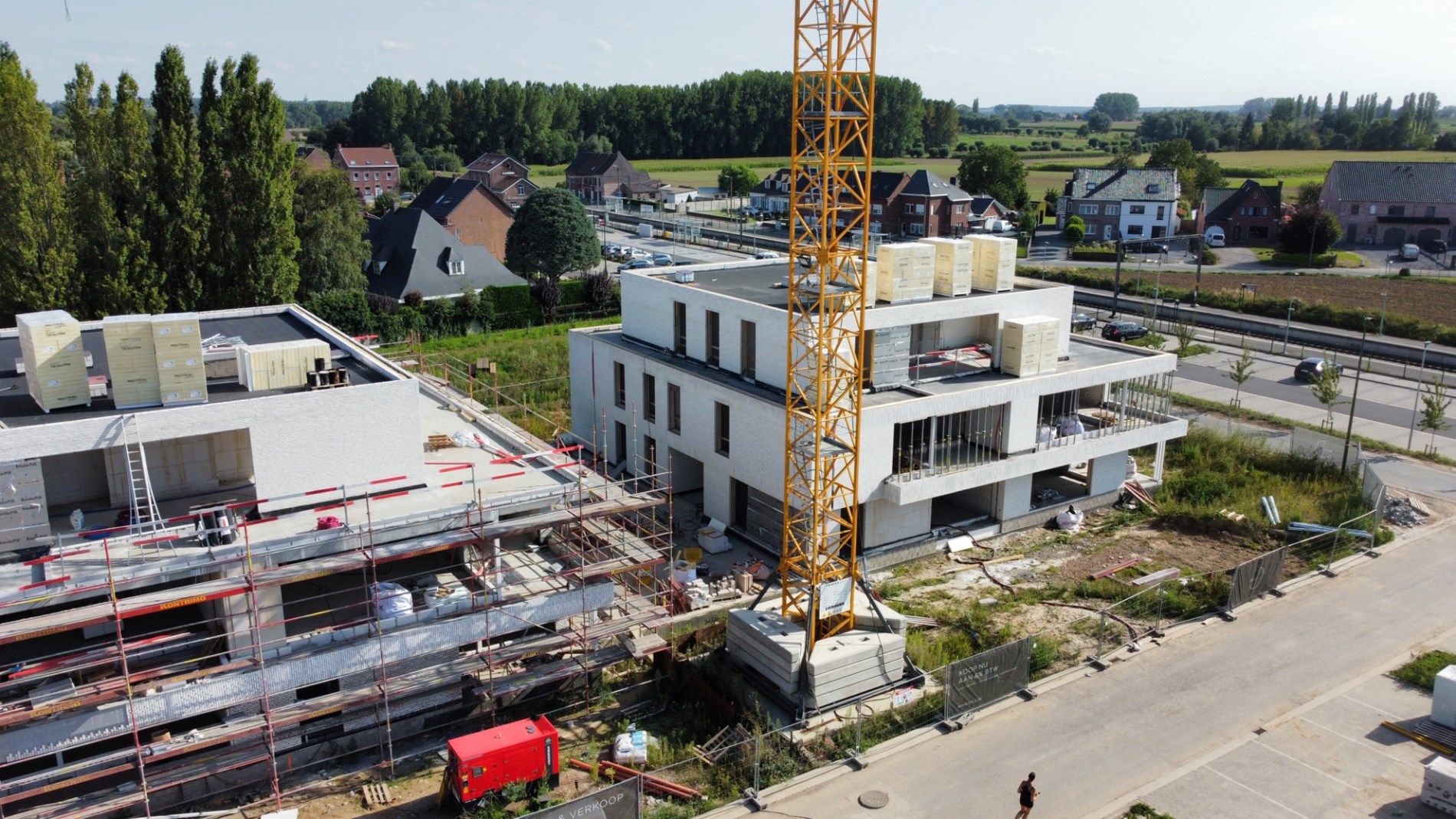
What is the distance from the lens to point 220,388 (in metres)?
22.2

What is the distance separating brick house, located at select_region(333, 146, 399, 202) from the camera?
106375 millimetres

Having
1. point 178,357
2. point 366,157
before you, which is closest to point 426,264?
point 178,357

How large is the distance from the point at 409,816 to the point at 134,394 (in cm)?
965

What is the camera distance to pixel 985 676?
19.8 m

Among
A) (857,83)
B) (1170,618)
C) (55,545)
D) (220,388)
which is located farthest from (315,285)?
(1170,618)

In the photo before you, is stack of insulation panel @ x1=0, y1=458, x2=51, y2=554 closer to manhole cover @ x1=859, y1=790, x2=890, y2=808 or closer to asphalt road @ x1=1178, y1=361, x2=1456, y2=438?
manhole cover @ x1=859, y1=790, x2=890, y2=808

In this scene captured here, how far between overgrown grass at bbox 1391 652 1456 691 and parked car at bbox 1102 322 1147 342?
30719mm

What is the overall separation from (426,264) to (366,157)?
59.8 meters

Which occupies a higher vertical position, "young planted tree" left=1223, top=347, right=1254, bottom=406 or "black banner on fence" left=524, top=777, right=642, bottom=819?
"young planted tree" left=1223, top=347, right=1254, bottom=406

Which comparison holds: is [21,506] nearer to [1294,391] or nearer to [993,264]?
[993,264]

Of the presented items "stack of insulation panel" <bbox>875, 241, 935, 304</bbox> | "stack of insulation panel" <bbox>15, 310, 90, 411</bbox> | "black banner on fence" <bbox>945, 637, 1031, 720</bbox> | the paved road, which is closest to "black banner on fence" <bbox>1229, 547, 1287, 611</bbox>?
the paved road

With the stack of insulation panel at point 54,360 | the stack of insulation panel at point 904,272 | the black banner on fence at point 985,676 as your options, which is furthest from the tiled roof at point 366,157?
the black banner on fence at point 985,676

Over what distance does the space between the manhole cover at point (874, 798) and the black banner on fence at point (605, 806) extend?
3.78 meters

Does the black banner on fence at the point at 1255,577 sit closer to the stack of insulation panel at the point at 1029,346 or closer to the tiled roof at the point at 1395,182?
the stack of insulation panel at the point at 1029,346
